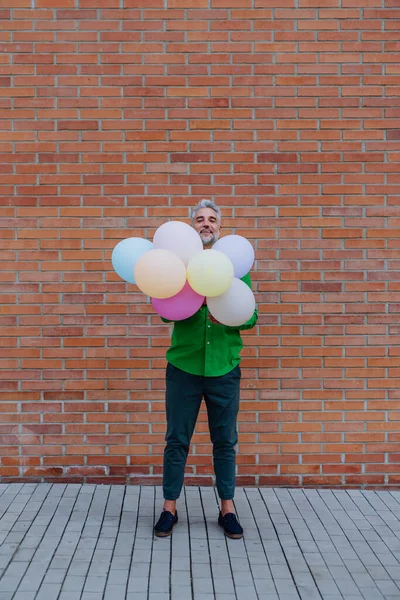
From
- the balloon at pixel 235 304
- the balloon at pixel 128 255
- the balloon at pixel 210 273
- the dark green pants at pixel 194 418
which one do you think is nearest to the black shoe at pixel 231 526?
the dark green pants at pixel 194 418

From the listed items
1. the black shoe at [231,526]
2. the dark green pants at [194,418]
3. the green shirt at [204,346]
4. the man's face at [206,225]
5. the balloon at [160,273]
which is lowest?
the black shoe at [231,526]

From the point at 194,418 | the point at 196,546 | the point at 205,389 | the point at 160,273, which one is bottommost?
the point at 196,546

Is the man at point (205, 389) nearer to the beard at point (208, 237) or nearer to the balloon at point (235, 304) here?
the beard at point (208, 237)

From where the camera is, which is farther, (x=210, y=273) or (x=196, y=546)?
(x=196, y=546)

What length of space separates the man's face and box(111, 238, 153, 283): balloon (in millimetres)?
340

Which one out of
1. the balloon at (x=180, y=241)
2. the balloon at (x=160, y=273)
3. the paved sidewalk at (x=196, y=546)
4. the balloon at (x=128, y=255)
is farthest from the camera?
the balloon at (x=128, y=255)

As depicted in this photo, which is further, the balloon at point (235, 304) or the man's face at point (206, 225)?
the man's face at point (206, 225)

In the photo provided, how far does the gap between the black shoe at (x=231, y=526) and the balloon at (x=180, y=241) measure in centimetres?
150

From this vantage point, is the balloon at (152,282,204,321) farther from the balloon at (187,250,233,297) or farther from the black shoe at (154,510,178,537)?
the black shoe at (154,510,178,537)

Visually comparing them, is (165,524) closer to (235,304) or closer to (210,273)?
(235,304)

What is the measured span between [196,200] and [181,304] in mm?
1263

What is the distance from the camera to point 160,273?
3176 mm

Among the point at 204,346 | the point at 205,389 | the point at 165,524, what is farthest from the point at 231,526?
the point at 204,346

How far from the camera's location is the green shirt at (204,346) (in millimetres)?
3596
